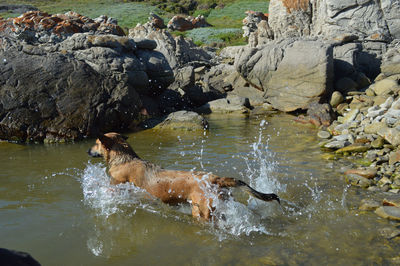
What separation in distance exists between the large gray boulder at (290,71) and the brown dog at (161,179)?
10.8m

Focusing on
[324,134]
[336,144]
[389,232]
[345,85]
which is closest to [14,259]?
[389,232]

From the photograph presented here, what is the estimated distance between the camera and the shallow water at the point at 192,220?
476cm

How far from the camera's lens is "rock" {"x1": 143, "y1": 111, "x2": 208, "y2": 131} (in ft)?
44.6

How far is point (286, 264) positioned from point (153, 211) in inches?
99.5

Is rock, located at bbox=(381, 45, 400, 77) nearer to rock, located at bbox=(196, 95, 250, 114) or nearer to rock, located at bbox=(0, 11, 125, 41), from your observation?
rock, located at bbox=(196, 95, 250, 114)

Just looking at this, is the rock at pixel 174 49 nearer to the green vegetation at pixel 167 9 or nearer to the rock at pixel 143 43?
the rock at pixel 143 43

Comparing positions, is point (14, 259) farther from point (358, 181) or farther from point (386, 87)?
point (386, 87)

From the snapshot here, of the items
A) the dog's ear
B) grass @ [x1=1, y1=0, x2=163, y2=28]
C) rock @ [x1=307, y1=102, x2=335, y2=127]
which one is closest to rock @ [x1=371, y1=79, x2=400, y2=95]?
rock @ [x1=307, y1=102, x2=335, y2=127]

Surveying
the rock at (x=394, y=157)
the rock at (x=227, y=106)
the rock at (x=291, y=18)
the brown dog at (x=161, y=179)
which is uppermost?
the rock at (x=291, y=18)

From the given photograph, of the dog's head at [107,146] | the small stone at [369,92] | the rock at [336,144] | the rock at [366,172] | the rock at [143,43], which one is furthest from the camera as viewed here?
the rock at [143,43]

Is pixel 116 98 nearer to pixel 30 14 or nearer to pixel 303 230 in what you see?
pixel 30 14

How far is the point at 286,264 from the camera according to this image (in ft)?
14.8

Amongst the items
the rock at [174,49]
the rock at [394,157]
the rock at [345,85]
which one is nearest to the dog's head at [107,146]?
the rock at [394,157]

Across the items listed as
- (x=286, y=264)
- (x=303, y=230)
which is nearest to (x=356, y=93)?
(x=303, y=230)
